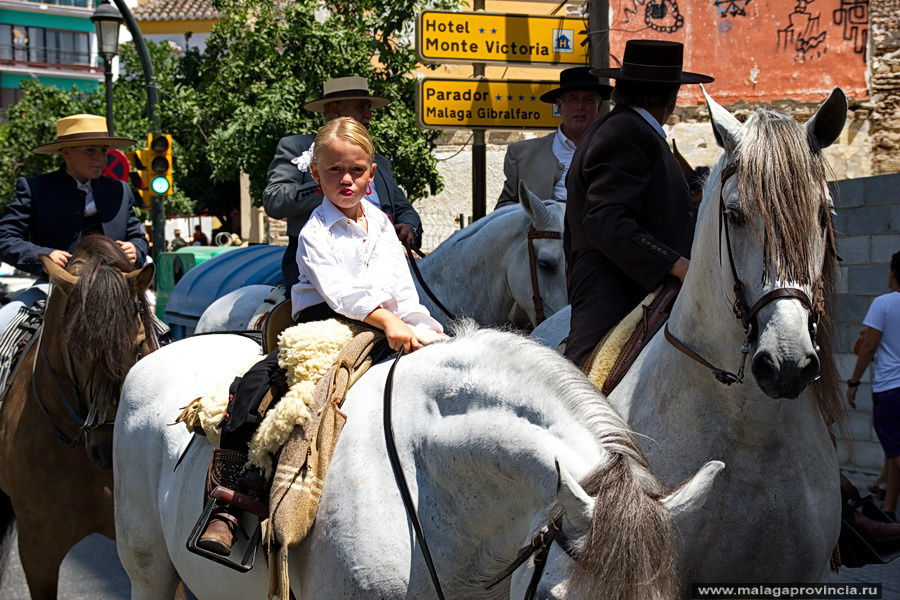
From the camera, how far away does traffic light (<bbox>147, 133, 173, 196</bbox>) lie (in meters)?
15.6

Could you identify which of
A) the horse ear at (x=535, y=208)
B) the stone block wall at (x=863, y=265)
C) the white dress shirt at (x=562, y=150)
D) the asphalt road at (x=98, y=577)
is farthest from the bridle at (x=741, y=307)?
the stone block wall at (x=863, y=265)

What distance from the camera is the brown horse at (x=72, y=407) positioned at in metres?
5.70

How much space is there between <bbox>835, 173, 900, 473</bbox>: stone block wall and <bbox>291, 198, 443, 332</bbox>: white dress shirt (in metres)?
5.92

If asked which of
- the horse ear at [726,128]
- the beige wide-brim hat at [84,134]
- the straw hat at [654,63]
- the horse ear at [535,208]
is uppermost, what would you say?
the straw hat at [654,63]

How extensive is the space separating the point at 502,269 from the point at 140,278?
6.73 feet

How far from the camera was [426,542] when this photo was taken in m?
3.01

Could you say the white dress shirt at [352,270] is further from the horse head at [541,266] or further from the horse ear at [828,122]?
the horse head at [541,266]

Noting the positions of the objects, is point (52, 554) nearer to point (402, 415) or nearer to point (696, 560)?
point (402, 415)

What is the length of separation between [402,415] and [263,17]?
43.6 ft

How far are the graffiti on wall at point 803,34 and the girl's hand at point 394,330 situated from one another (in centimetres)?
1522

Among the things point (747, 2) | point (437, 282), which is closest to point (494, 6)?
point (747, 2)

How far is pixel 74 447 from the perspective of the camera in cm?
600

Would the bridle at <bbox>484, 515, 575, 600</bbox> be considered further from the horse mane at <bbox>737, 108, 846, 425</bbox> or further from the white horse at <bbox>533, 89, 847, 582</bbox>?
the horse mane at <bbox>737, 108, 846, 425</bbox>

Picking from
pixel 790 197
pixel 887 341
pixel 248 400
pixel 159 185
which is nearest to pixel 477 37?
pixel 887 341
